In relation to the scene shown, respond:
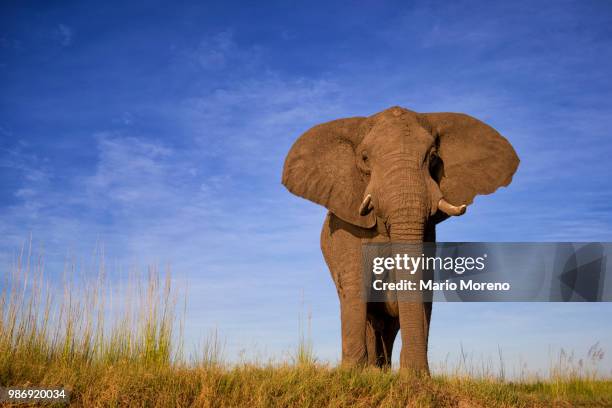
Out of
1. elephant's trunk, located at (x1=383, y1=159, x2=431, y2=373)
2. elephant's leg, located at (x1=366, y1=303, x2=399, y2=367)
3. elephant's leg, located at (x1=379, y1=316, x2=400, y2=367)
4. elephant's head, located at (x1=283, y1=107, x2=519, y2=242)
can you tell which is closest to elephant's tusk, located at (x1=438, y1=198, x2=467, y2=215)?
elephant's head, located at (x1=283, y1=107, x2=519, y2=242)

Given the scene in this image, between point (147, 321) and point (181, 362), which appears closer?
point (181, 362)

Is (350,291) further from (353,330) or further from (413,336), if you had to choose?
(413,336)

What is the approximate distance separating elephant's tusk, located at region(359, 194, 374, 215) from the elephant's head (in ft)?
0.05

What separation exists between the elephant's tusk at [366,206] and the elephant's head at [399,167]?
0.02 metres

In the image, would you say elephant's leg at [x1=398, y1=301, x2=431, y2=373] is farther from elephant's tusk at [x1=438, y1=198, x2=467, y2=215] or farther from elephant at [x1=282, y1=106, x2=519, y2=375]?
elephant's tusk at [x1=438, y1=198, x2=467, y2=215]

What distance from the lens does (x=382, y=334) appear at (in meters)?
11.6

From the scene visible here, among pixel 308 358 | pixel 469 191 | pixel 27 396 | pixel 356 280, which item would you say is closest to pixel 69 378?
pixel 27 396

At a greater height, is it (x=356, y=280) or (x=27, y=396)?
(x=356, y=280)

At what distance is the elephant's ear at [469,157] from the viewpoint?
35.8 feet

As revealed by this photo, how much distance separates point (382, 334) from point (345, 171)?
3.08m

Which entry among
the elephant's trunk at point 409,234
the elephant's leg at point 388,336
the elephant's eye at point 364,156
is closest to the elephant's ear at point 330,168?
the elephant's eye at point 364,156

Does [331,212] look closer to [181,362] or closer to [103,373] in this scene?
[181,362]

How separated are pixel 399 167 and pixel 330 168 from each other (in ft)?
4.99

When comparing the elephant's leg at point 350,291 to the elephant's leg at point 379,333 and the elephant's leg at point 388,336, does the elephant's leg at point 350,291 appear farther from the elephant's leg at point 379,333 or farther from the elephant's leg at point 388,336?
the elephant's leg at point 388,336
